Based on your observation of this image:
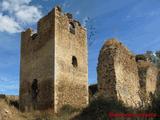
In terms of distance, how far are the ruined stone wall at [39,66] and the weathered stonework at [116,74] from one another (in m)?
3.35

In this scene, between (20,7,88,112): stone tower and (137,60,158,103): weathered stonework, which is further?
(137,60,158,103): weathered stonework

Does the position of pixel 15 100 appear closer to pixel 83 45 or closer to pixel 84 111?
pixel 83 45

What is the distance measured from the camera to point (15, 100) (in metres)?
21.5

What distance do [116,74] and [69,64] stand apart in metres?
4.33

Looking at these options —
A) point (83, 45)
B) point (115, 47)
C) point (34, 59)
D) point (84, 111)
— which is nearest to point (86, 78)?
point (83, 45)

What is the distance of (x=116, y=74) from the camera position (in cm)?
1489

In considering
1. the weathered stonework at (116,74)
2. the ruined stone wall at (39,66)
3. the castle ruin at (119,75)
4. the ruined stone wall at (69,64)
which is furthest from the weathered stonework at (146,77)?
the ruined stone wall at (39,66)

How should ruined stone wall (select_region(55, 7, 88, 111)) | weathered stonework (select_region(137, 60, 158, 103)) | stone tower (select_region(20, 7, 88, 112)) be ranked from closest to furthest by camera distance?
stone tower (select_region(20, 7, 88, 112)), ruined stone wall (select_region(55, 7, 88, 111)), weathered stonework (select_region(137, 60, 158, 103))

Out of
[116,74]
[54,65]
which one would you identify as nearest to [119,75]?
[116,74]

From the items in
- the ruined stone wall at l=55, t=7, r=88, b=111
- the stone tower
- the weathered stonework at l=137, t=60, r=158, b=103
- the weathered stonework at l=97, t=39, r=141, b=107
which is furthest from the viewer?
the weathered stonework at l=137, t=60, r=158, b=103

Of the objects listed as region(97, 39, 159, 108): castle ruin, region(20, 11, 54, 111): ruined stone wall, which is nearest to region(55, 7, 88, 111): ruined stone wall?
region(20, 11, 54, 111): ruined stone wall

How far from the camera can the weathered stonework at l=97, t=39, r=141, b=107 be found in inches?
579

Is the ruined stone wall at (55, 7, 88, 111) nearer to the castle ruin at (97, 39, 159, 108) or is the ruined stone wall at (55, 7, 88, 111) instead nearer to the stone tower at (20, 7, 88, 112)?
the stone tower at (20, 7, 88, 112)

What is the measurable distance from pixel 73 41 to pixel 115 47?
4.19m
